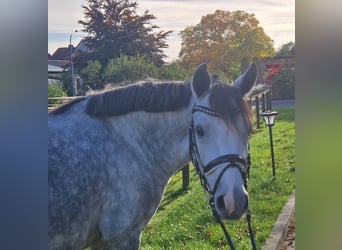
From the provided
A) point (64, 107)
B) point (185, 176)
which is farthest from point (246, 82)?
point (64, 107)

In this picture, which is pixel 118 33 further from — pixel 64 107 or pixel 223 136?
pixel 223 136

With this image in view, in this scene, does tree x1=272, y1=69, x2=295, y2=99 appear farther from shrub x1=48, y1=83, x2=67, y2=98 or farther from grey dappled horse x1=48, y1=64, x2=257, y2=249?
shrub x1=48, y1=83, x2=67, y2=98

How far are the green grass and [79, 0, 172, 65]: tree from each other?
644 mm

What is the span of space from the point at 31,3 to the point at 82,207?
107cm

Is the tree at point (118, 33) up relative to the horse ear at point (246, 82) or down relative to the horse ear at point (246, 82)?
up

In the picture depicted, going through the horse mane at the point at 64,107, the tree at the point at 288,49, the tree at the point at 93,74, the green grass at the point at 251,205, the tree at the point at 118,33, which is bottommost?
the green grass at the point at 251,205

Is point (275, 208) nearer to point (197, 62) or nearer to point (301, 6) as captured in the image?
point (197, 62)

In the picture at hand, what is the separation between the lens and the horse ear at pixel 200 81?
2377mm

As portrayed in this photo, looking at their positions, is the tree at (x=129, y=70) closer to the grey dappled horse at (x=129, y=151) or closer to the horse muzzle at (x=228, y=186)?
the grey dappled horse at (x=129, y=151)

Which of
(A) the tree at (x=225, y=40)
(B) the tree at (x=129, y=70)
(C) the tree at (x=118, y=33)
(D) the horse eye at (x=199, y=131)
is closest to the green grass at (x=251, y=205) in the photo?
(D) the horse eye at (x=199, y=131)

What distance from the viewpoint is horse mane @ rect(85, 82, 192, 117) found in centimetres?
243

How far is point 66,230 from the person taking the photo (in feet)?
8.00

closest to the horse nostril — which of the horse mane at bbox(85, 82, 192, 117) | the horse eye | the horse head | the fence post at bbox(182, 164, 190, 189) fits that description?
the horse head

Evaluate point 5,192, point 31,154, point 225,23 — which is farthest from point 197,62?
point 5,192
